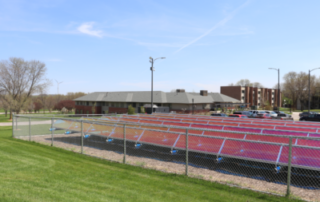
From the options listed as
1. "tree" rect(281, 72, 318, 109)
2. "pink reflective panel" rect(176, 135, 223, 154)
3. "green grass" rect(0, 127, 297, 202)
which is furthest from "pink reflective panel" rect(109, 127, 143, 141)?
"tree" rect(281, 72, 318, 109)

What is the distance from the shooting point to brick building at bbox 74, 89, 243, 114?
55.1 m

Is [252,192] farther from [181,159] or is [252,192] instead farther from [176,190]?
[181,159]

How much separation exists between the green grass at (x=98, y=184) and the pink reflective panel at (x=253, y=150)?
88.8 inches

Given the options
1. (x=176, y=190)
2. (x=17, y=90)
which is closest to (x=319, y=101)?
(x=17, y=90)

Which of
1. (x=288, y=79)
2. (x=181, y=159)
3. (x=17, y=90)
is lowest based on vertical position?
(x=181, y=159)

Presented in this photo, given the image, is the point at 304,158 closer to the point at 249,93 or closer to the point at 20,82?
the point at 20,82

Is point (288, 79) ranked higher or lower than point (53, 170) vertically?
higher

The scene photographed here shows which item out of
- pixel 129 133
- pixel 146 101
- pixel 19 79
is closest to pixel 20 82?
pixel 19 79

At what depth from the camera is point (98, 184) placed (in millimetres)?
6727

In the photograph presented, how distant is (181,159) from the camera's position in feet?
36.7

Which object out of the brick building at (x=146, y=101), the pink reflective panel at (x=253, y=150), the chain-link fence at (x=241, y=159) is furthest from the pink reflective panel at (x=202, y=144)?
the brick building at (x=146, y=101)

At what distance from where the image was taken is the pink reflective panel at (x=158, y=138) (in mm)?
11336

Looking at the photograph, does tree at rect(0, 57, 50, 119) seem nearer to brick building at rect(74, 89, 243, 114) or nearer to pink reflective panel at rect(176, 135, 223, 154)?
brick building at rect(74, 89, 243, 114)

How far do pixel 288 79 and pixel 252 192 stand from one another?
113 meters
